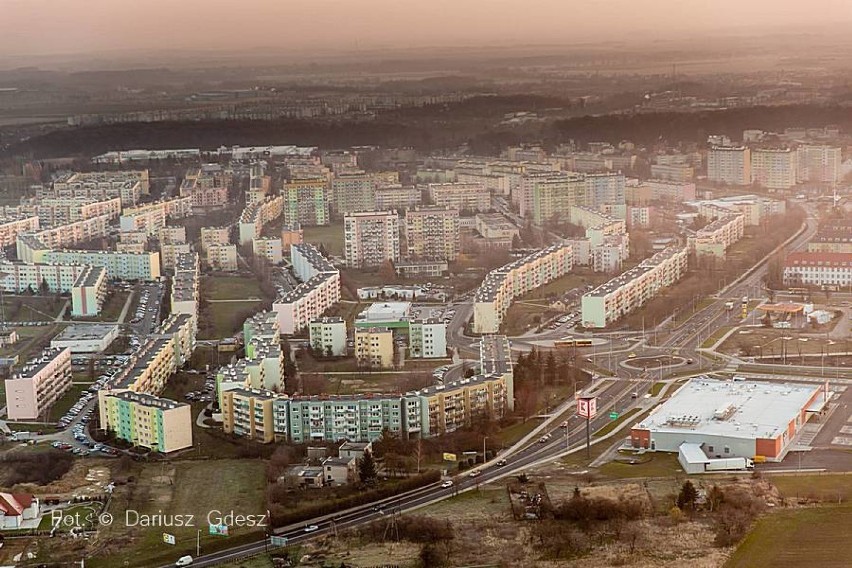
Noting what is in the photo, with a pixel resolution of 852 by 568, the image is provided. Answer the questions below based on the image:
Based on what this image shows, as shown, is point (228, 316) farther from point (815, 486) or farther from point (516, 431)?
point (815, 486)

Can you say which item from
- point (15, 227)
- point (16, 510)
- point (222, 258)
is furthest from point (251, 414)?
point (15, 227)

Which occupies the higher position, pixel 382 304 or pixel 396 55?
pixel 396 55

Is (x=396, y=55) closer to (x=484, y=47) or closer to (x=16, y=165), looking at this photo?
(x=484, y=47)

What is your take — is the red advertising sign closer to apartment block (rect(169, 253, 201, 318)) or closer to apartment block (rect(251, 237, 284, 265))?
apartment block (rect(169, 253, 201, 318))

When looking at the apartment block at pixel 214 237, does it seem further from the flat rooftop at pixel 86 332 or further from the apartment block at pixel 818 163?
the apartment block at pixel 818 163

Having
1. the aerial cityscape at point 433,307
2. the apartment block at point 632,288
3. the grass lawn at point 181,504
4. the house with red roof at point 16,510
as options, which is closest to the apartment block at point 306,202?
the aerial cityscape at point 433,307

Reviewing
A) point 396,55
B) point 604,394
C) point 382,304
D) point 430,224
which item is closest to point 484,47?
point 396,55
